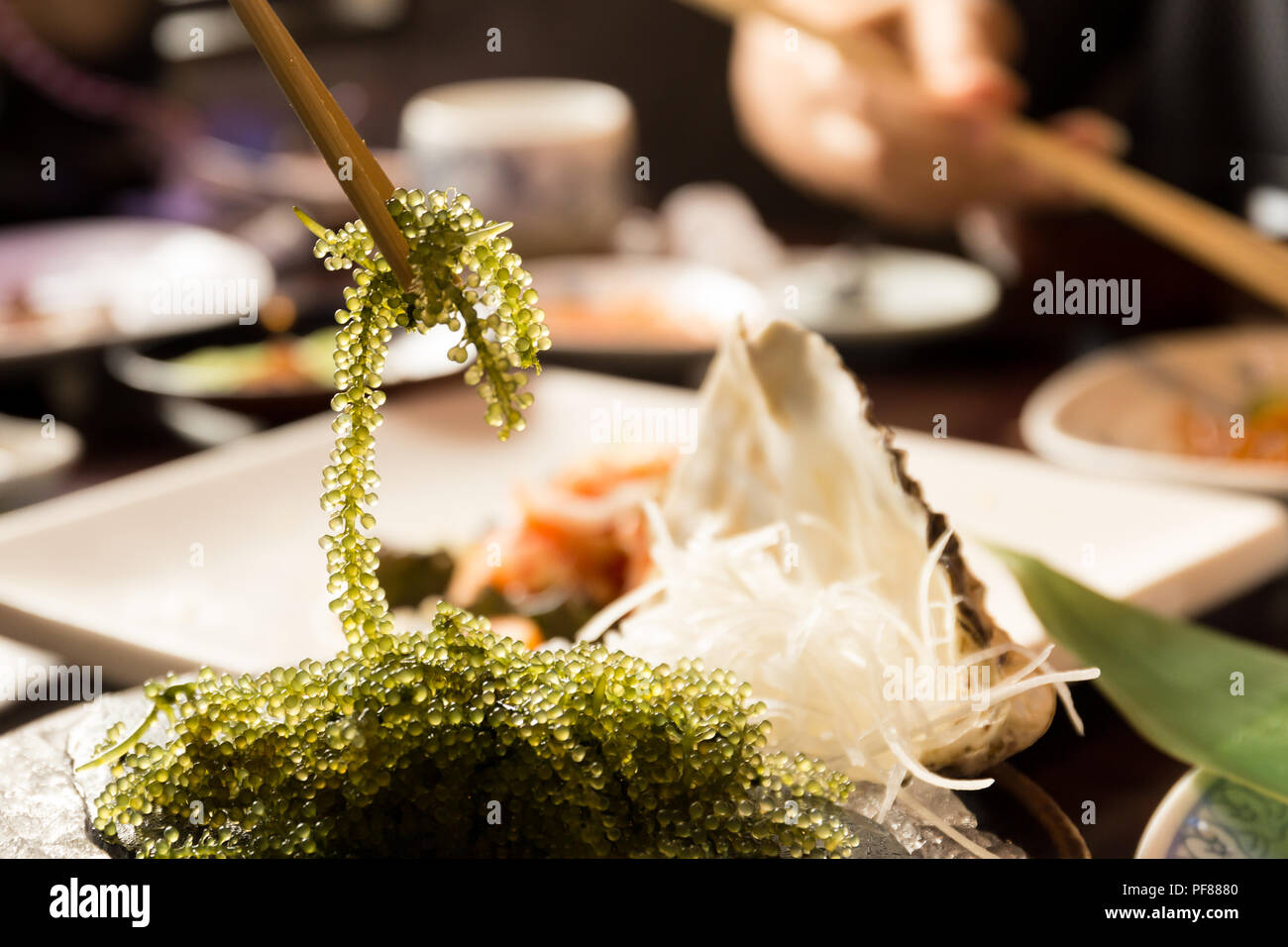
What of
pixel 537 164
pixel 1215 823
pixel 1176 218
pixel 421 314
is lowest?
pixel 1215 823

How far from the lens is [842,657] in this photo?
2.41 feet

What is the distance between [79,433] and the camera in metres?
1.66

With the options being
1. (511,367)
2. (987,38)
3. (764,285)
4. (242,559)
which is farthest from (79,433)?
(987,38)

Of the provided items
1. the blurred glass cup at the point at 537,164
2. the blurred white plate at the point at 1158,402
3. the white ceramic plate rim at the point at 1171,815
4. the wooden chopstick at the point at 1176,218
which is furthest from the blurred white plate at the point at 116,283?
the white ceramic plate rim at the point at 1171,815

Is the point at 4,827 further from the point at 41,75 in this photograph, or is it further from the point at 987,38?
the point at 41,75

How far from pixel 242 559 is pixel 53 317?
0.84 metres

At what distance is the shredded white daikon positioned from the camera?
688mm

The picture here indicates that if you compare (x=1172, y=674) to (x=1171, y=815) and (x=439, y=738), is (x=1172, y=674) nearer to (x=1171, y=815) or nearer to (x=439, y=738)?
(x=1171, y=815)

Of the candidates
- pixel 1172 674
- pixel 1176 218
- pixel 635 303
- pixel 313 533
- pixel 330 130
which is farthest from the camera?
pixel 635 303

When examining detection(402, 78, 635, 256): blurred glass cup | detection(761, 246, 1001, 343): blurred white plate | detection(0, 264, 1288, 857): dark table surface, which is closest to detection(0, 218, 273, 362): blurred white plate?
detection(0, 264, 1288, 857): dark table surface

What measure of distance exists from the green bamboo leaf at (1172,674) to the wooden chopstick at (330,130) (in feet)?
1.40

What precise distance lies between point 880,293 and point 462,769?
1623mm

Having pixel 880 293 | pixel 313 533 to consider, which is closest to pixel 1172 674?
pixel 313 533

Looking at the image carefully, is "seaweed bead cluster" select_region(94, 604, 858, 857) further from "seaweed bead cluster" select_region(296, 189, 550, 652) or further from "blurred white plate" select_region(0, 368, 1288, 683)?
"blurred white plate" select_region(0, 368, 1288, 683)
